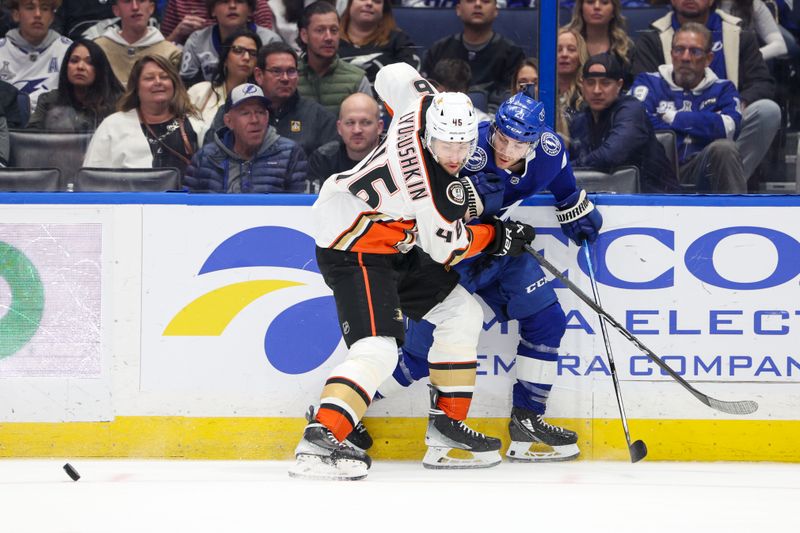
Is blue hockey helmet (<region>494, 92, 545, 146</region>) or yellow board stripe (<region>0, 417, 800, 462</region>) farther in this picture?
yellow board stripe (<region>0, 417, 800, 462</region>)

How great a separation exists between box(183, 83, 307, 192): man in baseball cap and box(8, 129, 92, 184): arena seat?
47cm

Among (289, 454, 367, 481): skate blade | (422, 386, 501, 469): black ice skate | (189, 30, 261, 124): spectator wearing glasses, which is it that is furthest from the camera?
(189, 30, 261, 124): spectator wearing glasses

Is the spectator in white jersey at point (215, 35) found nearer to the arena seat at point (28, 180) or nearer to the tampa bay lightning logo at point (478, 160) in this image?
the arena seat at point (28, 180)

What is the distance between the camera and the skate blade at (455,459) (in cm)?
363

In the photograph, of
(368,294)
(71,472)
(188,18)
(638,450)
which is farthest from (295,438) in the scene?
(188,18)

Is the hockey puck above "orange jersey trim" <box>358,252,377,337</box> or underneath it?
underneath

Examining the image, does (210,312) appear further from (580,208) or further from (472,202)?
(580,208)

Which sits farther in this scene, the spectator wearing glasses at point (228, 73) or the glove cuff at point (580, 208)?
the spectator wearing glasses at point (228, 73)

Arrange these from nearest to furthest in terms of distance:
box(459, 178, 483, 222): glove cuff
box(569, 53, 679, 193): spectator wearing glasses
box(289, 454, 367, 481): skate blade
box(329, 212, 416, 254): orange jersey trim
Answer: box(289, 454, 367, 481): skate blade
box(329, 212, 416, 254): orange jersey trim
box(459, 178, 483, 222): glove cuff
box(569, 53, 679, 193): spectator wearing glasses

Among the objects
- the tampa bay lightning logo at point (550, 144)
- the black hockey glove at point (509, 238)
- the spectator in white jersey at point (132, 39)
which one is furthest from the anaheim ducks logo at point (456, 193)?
the spectator in white jersey at point (132, 39)

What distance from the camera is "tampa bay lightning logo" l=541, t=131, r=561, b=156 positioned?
3576mm

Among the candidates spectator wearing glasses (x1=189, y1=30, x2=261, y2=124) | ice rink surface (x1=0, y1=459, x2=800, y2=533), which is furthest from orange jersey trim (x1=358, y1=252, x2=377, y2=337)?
spectator wearing glasses (x1=189, y1=30, x2=261, y2=124)

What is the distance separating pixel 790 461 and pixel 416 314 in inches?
56.7

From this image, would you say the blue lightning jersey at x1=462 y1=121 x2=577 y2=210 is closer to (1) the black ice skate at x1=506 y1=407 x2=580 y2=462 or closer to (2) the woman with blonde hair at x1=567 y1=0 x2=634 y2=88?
(1) the black ice skate at x1=506 y1=407 x2=580 y2=462
